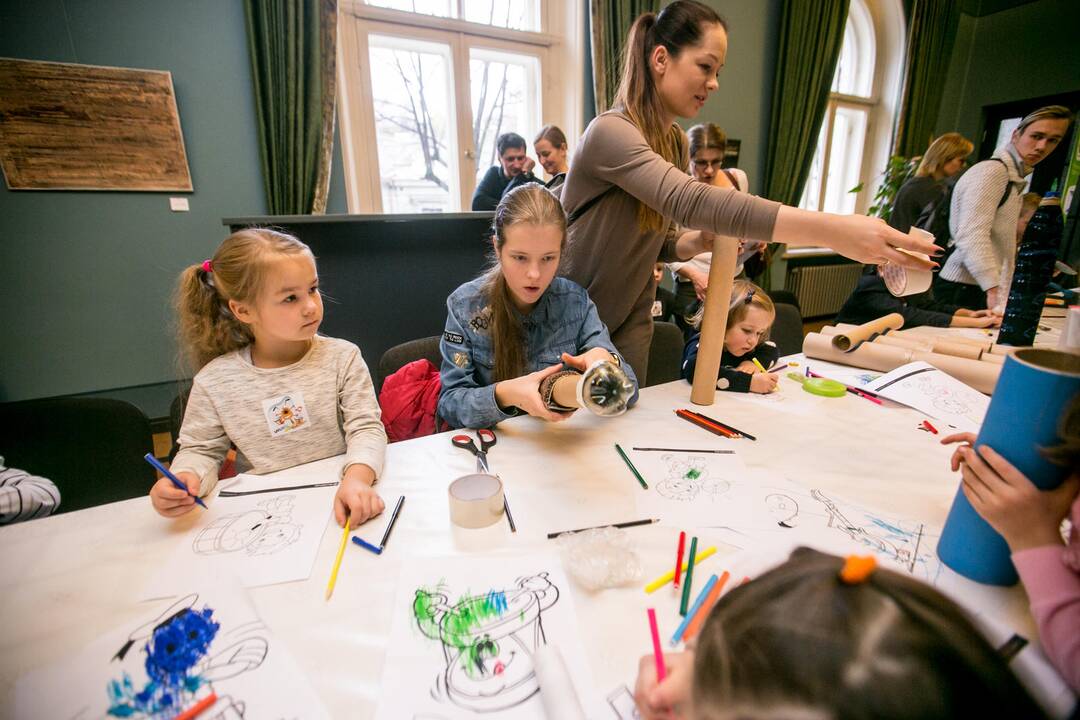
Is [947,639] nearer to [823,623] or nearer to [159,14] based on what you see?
[823,623]

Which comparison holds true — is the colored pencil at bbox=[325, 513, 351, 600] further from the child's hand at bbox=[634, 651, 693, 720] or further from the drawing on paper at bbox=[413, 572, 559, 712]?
the child's hand at bbox=[634, 651, 693, 720]

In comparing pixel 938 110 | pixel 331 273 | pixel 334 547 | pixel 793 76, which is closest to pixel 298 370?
pixel 334 547

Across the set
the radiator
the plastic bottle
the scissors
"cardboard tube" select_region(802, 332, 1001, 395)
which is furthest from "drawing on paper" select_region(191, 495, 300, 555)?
the radiator

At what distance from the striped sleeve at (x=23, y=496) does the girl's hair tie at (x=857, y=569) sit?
1.32 meters

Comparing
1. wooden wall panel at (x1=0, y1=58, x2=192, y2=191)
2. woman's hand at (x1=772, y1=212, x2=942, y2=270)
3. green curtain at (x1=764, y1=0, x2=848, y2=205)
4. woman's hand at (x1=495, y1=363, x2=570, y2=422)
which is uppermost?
green curtain at (x1=764, y1=0, x2=848, y2=205)

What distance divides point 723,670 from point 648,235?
118 cm

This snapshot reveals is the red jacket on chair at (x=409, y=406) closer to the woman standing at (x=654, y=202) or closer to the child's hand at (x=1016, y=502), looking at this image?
the woman standing at (x=654, y=202)

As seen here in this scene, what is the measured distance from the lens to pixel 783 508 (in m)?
0.75

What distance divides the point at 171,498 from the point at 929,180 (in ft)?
10.6

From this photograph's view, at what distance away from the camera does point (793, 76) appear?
455cm

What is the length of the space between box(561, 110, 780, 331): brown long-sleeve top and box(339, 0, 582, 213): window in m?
2.46

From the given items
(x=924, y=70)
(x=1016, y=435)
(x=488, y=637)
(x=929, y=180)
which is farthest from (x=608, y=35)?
(x=924, y=70)

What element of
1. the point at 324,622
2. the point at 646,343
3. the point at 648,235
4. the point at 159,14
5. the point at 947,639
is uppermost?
the point at 159,14

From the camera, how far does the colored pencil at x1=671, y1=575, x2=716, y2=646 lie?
527 millimetres
